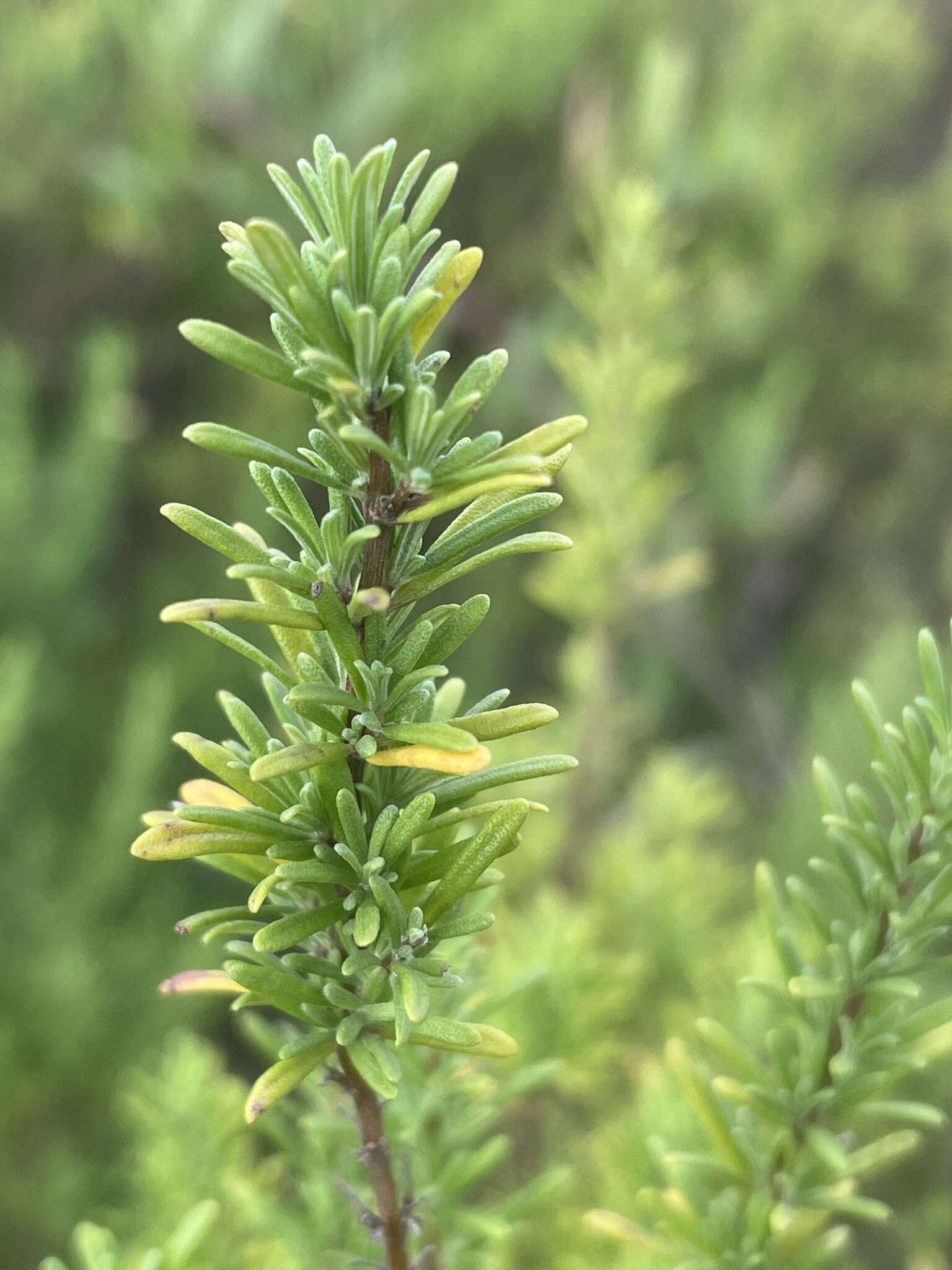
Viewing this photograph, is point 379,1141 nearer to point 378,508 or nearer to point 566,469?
point 378,508

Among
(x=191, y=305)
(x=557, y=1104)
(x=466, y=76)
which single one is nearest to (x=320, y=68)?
(x=466, y=76)

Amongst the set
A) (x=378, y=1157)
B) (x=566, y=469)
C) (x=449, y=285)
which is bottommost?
(x=378, y=1157)

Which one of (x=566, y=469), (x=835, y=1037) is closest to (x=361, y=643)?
(x=835, y=1037)

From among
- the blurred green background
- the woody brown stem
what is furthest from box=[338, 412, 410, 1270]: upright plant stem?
the blurred green background

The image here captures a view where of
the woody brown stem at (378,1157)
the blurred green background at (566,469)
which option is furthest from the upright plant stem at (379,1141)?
the blurred green background at (566,469)

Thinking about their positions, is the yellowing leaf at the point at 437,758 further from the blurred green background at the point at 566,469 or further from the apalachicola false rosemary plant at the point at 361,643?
the blurred green background at the point at 566,469

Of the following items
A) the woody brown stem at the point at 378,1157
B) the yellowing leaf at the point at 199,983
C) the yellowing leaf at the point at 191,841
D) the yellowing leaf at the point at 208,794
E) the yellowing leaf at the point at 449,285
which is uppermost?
the yellowing leaf at the point at 449,285
